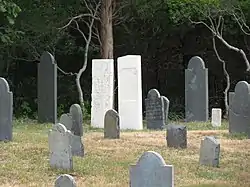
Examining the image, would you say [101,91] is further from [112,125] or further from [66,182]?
[66,182]

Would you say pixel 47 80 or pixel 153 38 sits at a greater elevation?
pixel 153 38

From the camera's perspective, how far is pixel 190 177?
9188 mm

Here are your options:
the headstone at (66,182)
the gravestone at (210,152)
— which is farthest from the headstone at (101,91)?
Result: the headstone at (66,182)

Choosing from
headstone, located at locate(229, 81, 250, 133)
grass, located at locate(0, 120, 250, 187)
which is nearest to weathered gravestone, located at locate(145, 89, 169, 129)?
grass, located at locate(0, 120, 250, 187)

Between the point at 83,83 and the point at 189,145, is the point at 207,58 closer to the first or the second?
the point at 83,83

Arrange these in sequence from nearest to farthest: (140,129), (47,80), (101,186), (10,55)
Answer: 1. (101,186)
2. (140,129)
3. (47,80)
4. (10,55)

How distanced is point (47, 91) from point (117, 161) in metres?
7.34

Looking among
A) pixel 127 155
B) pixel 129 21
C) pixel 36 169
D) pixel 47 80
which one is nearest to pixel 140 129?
pixel 47 80

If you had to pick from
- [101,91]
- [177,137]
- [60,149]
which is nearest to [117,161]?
[60,149]

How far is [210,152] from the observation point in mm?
10211

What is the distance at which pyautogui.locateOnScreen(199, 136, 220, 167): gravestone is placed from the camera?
10.2m

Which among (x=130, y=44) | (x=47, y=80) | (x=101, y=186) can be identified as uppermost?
(x=130, y=44)

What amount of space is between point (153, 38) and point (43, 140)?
13564 millimetres

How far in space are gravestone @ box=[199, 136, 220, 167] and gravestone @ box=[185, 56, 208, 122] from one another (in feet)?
27.4
